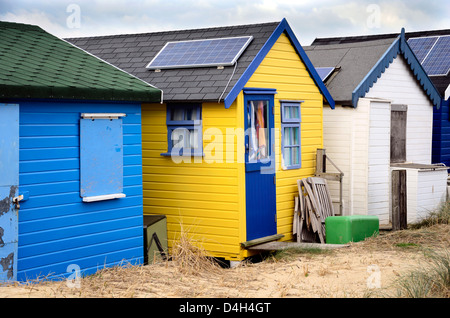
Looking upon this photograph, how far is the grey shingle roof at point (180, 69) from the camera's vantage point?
12.3 m

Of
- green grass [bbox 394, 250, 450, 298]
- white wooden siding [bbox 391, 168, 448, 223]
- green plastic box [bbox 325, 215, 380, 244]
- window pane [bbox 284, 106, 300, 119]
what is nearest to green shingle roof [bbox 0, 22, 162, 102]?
window pane [bbox 284, 106, 300, 119]

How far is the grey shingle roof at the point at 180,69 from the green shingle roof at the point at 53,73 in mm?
1312

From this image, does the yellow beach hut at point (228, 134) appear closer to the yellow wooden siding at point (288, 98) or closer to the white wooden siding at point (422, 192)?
the yellow wooden siding at point (288, 98)

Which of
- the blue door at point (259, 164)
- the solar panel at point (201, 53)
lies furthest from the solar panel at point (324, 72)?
the solar panel at point (201, 53)

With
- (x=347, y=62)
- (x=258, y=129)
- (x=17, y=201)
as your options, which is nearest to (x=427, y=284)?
(x=258, y=129)

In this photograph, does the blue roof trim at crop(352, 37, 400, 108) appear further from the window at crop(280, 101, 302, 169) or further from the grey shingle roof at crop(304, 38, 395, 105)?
the window at crop(280, 101, 302, 169)

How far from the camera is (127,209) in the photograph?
10930mm

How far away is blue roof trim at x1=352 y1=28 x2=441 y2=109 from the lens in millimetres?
15172

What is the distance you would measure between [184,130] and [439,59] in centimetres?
1050

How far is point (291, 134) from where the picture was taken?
13.7 metres

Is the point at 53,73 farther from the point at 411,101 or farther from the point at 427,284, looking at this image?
the point at 411,101
